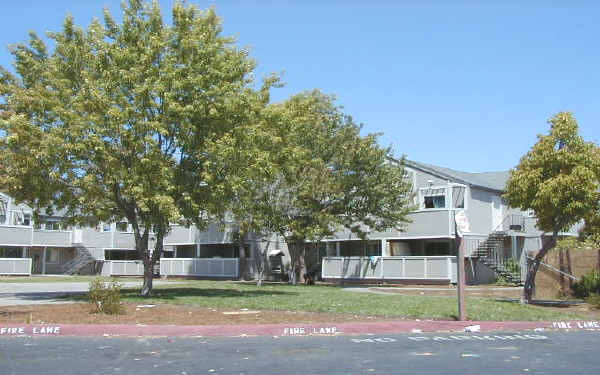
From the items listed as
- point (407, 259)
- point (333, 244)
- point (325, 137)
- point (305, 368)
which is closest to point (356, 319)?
point (305, 368)

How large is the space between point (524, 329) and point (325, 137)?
717 inches

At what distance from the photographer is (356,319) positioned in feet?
45.7

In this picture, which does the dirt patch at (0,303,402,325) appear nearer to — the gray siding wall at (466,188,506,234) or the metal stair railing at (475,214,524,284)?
the metal stair railing at (475,214,524,284)

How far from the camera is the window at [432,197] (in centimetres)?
3375

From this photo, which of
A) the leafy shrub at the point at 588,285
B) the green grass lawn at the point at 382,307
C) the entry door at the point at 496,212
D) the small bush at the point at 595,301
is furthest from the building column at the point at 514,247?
the green grass lawn at the point at 382,307

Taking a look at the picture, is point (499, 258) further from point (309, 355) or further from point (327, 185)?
point (309, 355)

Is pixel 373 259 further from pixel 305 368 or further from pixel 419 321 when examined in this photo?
pixel 305 368

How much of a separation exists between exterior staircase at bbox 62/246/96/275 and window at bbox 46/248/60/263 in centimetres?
109

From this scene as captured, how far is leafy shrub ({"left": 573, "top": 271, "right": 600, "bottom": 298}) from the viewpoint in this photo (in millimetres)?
19938

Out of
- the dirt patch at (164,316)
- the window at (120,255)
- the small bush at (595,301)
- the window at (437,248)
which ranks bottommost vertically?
the dirt patch at (164,316)

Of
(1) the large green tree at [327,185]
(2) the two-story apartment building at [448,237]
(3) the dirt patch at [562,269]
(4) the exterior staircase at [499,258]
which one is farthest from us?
(2) the two-story apartment building at [448,237]

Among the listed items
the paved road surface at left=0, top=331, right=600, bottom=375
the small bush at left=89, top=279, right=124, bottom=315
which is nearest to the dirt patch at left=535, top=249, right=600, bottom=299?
the paved road surface at left=0, top=331, right=600, bottom=375

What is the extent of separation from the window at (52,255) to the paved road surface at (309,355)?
43.1 meters

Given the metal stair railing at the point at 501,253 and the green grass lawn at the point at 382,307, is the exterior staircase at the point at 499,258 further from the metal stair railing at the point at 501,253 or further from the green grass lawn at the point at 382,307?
the green grass lawn at the point at 382,307
